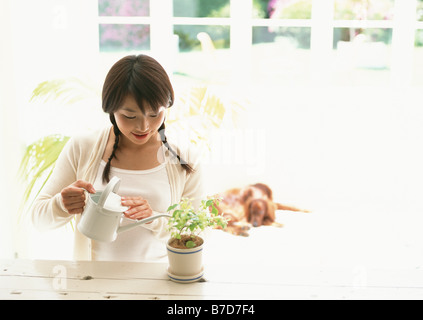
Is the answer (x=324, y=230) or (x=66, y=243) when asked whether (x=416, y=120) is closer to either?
(x=324, y=230)

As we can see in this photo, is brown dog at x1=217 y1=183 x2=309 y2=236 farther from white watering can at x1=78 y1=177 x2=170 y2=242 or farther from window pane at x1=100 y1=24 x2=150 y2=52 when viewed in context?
white watering can at x1=78 y1=177 x2=170 y2=242

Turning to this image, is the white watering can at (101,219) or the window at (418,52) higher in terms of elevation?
the window at (418,52)

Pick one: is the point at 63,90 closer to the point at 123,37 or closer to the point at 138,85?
the point at 123,37

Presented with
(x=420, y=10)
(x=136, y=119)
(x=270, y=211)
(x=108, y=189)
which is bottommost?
(x=270, y=211)

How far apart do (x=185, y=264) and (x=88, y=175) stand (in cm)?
51

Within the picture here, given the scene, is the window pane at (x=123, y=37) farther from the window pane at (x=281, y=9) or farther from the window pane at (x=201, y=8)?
the window pane at (x=281, y=9)

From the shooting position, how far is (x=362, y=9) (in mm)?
2834

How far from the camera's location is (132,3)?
2.73 m

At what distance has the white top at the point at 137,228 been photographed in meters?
1.47

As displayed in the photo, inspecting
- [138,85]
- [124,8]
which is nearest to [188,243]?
[138,85]

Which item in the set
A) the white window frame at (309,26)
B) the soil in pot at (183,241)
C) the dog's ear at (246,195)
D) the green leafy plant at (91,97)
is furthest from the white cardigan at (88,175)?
the dog's ear at (246,195)

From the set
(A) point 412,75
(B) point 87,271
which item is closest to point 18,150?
(B) point 87,271

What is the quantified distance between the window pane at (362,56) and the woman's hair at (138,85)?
1848mm

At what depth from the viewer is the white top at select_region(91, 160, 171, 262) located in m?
1.47
